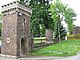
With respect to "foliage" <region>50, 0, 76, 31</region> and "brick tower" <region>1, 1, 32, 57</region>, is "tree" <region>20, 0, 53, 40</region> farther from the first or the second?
"brick tower" <region>1, 1, 32, 57</region>

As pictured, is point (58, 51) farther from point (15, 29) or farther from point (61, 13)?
point (61, 13)

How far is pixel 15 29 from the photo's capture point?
81.7 feet

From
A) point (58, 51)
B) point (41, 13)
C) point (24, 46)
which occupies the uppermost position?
point (41, 13)

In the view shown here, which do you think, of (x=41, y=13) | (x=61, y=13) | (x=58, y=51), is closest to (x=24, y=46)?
(x=58, y=51)

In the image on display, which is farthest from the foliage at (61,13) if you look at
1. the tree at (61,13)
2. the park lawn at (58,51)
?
the park lawn at (58,51)

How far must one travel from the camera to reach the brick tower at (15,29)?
2488 cm

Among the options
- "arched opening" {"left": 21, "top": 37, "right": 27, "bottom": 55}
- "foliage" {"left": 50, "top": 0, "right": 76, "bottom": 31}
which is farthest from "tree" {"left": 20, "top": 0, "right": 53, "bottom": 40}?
"arched opening" {"left": 21, "top": 37, "right": 27, "bottom": 55}

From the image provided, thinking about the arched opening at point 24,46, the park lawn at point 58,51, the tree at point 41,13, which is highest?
the tree at point 41,13

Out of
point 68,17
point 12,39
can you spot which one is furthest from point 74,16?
point 12,39

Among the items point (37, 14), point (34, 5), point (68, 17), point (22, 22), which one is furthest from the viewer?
point (68, 17)

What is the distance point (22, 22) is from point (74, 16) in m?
29.6

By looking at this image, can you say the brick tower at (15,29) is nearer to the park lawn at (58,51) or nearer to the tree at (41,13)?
the park lawn at (58,51)

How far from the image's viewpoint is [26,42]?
27250 millimetres

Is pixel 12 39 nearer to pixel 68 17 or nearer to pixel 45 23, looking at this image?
pixel 45 23
